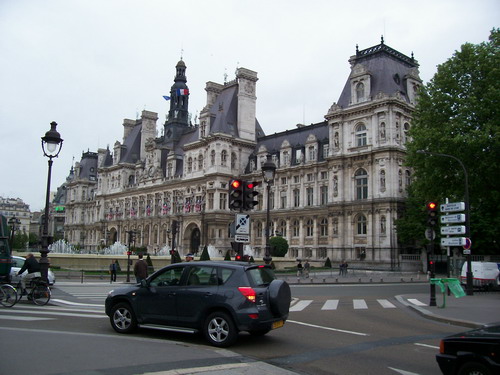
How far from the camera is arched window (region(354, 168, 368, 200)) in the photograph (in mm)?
52312

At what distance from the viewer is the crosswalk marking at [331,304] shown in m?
18.4

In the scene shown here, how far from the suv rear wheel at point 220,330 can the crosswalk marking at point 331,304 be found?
903cm

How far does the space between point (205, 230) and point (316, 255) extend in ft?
58.0

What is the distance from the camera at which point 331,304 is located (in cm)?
1983

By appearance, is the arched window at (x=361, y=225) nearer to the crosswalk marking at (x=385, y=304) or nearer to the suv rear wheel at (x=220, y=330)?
the crosswalk marking at (x=385, y=304)

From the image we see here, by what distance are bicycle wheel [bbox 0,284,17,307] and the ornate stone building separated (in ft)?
127

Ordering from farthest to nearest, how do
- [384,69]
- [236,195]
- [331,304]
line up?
[384,69] → [331,304] → [236,195]

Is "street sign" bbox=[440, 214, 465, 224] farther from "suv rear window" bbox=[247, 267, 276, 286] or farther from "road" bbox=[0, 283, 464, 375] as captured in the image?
"suv rear window" bbox=[247, 267, 276, 286]

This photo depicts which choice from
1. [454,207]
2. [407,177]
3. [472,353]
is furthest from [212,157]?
[472,353]

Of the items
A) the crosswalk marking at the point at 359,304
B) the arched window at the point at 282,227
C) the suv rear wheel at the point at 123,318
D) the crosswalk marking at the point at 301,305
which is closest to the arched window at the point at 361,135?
the arched window at the point at 282,227

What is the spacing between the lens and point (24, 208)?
633 ft

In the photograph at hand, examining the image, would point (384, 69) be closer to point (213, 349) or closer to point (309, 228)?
point (309, 228)

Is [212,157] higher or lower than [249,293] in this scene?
higher

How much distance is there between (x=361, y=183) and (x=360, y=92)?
33.5 ft
